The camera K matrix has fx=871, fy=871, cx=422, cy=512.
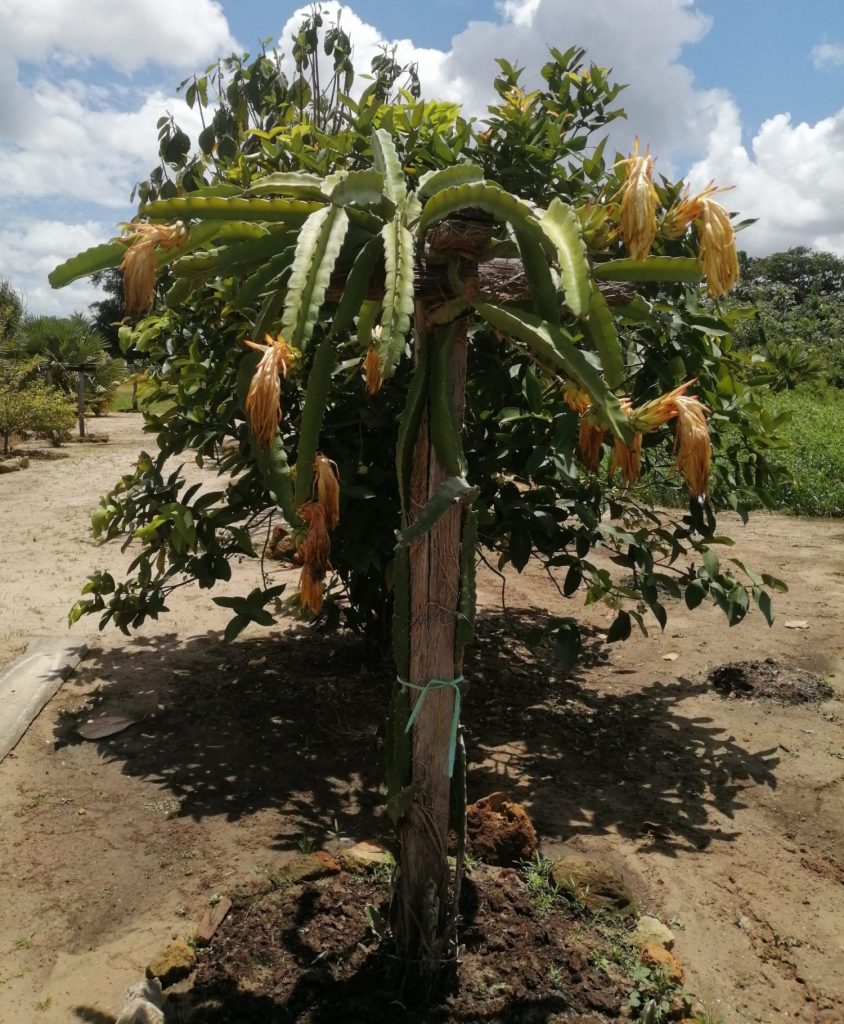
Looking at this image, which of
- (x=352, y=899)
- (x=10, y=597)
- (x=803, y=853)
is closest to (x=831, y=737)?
(x=803, y=853)

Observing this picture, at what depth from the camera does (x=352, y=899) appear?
254 cm

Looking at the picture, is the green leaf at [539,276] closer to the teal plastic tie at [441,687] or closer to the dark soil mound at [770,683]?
the teal plastic tie at [441,687]

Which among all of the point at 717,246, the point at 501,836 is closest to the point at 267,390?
the point at 717,246

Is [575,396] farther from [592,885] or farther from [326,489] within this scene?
[592,885]

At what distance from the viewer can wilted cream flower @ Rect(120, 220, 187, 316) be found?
5.79 ft

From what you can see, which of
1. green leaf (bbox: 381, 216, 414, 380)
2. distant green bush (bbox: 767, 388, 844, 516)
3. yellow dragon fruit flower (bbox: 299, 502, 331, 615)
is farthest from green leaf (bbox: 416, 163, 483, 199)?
distant green bush (bbox: 767, 388, 844, 516)

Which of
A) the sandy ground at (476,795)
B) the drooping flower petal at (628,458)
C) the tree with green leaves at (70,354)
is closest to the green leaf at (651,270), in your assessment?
the drooping flower petal at (628,458)

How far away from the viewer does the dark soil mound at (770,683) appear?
14.3 ft

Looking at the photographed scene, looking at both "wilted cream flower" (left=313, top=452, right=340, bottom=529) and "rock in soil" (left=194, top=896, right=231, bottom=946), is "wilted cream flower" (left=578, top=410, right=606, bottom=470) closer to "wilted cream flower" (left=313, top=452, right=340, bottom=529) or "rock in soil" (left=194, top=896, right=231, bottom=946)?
"wilted cream flower" (left=313, top=452, right=340, bottom=529)

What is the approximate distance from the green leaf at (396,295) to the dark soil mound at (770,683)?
11.4ft

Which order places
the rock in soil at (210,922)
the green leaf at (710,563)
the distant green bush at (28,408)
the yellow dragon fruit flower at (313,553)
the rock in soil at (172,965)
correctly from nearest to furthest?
the yellow dragon fruit flower at (313,553)
the rock in soil at (172,965)
the rock in soil at (210,922)
the green leaf at (710,563)
the distant green bush at (28,408)

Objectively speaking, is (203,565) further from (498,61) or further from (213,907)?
(498,61)

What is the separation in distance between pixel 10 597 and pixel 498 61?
4488mm

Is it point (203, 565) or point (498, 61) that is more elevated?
point (498, 61)
